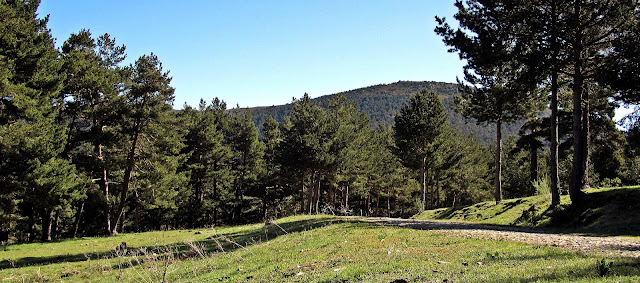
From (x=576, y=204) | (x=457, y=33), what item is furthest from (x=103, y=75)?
(x=576, y=204)

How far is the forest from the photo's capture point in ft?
48.3

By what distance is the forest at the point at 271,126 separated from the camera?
580 inches

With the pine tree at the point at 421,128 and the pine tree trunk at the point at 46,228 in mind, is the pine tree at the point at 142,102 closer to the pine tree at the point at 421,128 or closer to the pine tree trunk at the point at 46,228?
the pine tree trunk at the point at 46,228

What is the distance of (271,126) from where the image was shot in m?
52.9

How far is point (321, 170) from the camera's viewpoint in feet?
113

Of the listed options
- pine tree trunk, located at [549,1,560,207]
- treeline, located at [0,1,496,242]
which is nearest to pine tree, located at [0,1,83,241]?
treeline, located at [0,1,496,242]

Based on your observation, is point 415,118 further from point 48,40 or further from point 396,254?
point 48,40

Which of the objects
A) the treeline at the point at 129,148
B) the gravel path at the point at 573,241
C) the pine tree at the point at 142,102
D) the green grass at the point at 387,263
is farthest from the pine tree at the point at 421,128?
the green grass at the point at 387,263

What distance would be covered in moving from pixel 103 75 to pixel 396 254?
1024 inches

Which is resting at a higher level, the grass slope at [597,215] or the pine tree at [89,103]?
the pine tree at [89,103]

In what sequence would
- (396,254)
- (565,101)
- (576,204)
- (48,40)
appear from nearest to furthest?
(396,254) → (576,204) → (565,101) → (48,40)

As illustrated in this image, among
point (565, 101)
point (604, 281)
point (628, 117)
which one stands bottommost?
point (604, 281)

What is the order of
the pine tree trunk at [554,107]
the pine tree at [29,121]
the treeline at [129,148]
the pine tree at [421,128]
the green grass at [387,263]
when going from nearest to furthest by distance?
the green grass at [387,263]
the pine tree trunk at [554,107]
the pine tree at [29,121]
the treeline at [129,148]
the pine tree at [421,128]

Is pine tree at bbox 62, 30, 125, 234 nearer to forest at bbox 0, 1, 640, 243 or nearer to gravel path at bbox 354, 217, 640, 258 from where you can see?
forest at bbox 0, 1, 640, 243
